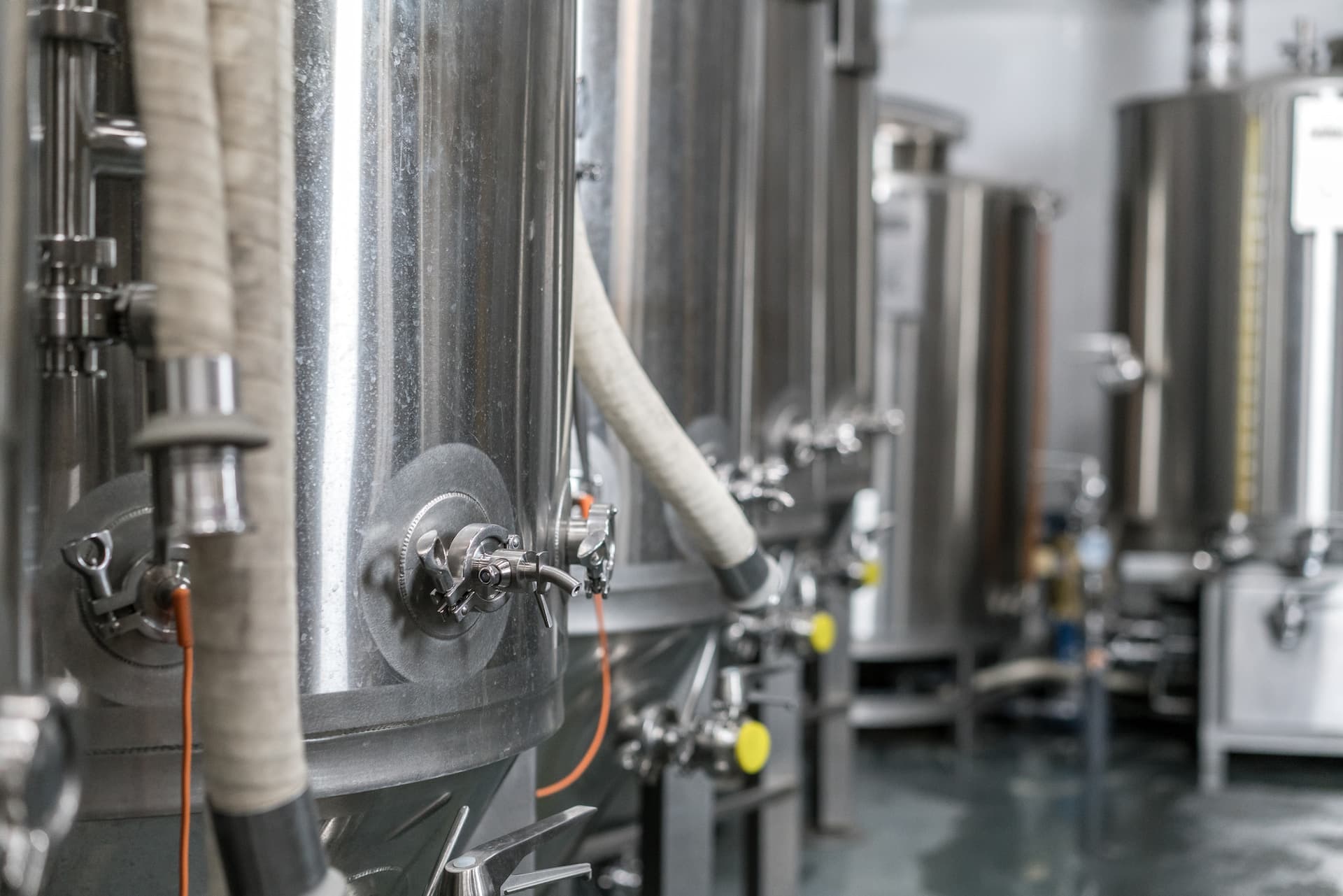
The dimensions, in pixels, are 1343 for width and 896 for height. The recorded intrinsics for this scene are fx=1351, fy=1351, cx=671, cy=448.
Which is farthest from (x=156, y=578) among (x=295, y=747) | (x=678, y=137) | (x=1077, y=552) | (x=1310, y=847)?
(x=1077, y=552)

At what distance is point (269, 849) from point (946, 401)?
4037mm

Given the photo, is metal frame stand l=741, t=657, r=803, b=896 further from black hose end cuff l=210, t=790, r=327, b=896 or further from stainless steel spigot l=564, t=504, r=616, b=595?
black hose end cuff l=210, t=790, r=327, b=896

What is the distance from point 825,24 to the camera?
8.92ft

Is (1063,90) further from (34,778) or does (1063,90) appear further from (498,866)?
(34,778)

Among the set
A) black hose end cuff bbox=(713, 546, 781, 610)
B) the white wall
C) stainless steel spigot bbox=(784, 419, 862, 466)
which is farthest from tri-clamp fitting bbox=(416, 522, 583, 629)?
the white wall

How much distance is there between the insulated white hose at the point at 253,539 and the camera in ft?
2.48

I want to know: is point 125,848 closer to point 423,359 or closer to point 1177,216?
point 423,359

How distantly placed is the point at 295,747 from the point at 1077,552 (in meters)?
3.87

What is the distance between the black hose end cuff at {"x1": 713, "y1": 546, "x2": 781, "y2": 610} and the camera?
1.51 metres

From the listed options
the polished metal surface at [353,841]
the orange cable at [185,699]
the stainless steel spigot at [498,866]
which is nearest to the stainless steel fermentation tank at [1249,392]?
the stainless steel spigot at [498,866]

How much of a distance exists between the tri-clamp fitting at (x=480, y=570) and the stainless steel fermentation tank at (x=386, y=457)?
0.01 metres

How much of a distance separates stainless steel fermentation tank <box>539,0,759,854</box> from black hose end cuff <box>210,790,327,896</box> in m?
0.83

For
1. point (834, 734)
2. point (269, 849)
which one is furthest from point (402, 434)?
point (834, 734)

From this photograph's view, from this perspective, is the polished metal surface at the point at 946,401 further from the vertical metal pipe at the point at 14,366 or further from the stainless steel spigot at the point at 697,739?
the vertical metal pipe at the point at 14,366
